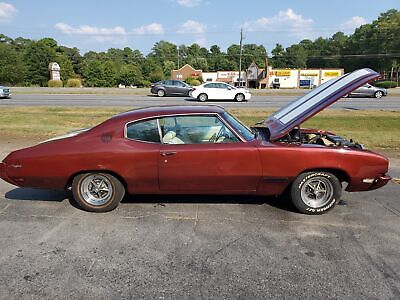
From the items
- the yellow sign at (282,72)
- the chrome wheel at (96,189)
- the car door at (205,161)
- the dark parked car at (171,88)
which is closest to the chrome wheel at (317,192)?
the car door at (205,161)

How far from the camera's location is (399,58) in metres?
73.7

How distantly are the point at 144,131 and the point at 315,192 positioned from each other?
2.33 metres

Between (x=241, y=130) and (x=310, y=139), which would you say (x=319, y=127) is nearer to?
(x=310, y=139)

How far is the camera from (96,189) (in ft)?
13.5

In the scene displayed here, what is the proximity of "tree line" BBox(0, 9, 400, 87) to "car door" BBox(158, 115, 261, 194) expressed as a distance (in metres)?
56.9

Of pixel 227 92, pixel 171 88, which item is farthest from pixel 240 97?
pixel 171 88

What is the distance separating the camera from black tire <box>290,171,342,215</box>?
13.0 feet

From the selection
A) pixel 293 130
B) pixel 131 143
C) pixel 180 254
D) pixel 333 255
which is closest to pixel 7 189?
pixel 131 143

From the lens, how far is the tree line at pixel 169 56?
61188 millimetres

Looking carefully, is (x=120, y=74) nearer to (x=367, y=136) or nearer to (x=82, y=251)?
(x=367, y=136)

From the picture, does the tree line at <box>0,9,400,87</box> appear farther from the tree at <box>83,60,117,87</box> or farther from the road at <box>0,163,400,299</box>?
the road at <box>0,163,400,299</box>

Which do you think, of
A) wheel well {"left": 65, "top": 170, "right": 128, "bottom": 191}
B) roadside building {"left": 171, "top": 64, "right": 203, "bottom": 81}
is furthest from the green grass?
roadside building {"left": 171, "top": 64, "right": 203, "bottom": 81}

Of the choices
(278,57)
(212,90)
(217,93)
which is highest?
(278,57)

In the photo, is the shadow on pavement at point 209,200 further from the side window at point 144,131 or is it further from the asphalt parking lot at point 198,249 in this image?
the side window at point 144,131
